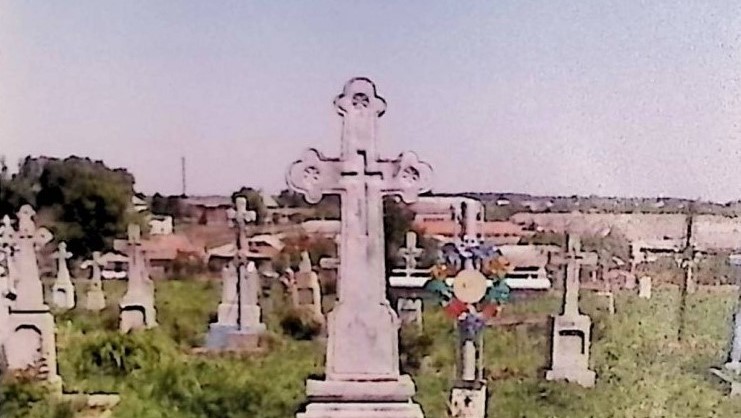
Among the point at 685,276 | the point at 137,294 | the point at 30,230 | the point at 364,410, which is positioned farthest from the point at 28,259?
the point at 685,276

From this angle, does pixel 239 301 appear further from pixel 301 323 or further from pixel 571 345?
pixel 571 345

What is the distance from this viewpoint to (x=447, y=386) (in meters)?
1.24

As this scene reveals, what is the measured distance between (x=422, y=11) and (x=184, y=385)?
578 millimetres

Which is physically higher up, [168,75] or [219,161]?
[168,75]

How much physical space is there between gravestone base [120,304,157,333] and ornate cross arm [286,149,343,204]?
0.26 meters

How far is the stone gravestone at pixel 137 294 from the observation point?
123 cm

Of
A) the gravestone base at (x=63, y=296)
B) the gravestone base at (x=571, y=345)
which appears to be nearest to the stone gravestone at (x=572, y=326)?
the gravestone base at (x=571, y=345)

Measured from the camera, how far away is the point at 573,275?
120cm

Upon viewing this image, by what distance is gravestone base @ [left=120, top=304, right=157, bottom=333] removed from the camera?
→ 1.24 meters

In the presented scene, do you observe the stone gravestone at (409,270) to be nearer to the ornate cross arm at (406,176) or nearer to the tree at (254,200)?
the ornate cross arm at (406,176)

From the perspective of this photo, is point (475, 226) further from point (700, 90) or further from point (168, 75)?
point (168, 75)

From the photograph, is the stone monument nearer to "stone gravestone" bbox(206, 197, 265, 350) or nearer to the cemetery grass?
the cemetery grass

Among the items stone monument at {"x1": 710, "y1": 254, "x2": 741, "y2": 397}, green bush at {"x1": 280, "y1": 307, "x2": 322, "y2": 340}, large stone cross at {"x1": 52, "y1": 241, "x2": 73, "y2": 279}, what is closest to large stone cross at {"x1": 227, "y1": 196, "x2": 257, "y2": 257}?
green bush at {"x1": 280, "y1": 307, "x2": 322, "y2": 340}

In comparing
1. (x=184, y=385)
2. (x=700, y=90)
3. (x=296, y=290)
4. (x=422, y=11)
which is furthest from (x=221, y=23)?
(x=700, y=90)
